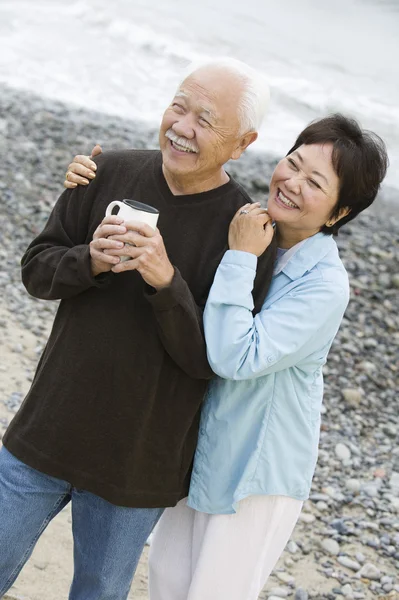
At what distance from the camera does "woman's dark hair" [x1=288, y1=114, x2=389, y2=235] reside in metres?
2.77

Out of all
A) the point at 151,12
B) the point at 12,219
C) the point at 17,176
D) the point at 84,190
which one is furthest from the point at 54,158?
the point at 151,12

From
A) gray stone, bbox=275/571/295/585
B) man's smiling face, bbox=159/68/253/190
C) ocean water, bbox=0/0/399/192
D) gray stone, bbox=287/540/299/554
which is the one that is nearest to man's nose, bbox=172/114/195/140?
man's smiling face, bbox=159/68/253/190

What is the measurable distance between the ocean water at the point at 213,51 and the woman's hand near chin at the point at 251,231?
12.4 meters

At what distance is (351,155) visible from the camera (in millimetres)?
2768

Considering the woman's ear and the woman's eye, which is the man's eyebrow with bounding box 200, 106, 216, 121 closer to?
the woman's eye

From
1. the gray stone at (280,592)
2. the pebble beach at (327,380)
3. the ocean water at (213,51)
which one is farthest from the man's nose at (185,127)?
the ocean water at (213,51)

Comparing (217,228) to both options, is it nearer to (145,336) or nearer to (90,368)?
(145,336)

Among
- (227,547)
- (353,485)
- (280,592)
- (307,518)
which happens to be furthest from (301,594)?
(227,547)

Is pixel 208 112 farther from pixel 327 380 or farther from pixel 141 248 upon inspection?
pixel 327 380

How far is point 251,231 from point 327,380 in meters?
5.09

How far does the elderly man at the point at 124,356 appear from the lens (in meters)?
2.68

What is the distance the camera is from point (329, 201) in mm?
2801

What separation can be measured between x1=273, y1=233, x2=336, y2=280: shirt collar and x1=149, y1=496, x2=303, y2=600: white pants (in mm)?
769

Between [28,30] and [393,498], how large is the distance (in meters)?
17.9
